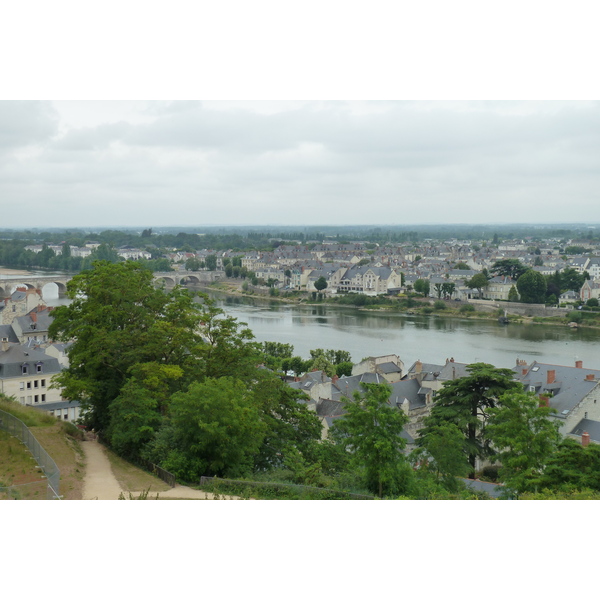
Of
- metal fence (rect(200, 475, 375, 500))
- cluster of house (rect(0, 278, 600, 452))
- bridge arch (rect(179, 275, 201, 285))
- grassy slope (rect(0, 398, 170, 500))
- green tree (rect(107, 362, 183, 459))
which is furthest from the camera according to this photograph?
bridge arch (rect(179, 275, 201, 285))

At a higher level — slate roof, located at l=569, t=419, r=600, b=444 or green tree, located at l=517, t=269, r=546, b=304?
green tree, located at l=517, t=269, r=546, b=304

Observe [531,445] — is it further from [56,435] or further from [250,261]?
[250,261]

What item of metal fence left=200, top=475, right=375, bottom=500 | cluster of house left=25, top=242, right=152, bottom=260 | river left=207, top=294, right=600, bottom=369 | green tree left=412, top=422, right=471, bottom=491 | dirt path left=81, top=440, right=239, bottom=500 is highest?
cluster of house left=25, top=242, right=152, bottom=260

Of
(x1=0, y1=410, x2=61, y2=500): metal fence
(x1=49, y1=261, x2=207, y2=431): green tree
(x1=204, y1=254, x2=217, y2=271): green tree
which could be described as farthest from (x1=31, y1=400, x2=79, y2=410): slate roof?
(x1=204, y1=254, x2=217, y2=271): green tree

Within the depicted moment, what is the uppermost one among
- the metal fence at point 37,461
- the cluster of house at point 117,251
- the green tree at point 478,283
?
the cluster of house at point 117,251

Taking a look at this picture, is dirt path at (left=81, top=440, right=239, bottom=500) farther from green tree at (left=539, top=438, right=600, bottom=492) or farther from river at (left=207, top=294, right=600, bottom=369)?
river at (left=207, top=294, right=600, bottom=369)

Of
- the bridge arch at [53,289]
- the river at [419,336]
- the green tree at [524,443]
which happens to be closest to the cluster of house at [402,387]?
the green tree at [524,443]

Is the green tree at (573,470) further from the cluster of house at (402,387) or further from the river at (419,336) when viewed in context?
the river at (419,336)
